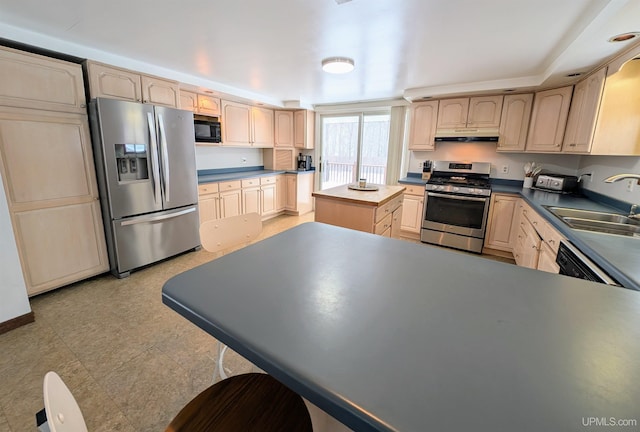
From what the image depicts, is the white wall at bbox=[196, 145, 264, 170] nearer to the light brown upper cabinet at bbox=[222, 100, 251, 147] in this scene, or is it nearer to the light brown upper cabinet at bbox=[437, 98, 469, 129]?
the light brown upper cabinet at bbox=[222, 100, 251, 147]

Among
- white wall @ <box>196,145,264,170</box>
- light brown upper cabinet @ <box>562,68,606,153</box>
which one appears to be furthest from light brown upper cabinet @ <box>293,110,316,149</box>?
light brown upper cabinet @ <box>562,68,606,153</box>

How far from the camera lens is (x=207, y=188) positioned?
3941 mm

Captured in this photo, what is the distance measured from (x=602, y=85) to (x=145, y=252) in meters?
4.77

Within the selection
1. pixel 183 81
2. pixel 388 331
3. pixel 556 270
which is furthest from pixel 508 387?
pixel 183 81

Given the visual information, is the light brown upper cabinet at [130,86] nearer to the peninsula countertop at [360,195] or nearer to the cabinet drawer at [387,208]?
the peninsula countertop at [360,195]

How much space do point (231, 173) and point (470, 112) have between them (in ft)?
13.1

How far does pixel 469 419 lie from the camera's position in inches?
17.8

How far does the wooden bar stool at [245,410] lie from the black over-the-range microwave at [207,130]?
3880 mm

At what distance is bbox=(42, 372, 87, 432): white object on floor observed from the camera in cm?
45

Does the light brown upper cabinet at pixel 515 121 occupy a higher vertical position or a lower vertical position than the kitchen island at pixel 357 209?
higher

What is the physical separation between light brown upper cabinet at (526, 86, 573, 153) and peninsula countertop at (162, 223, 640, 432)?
3.22 metres

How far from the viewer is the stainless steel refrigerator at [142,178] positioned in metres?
2.64

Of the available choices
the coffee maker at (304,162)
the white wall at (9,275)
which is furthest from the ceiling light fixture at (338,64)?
the coffee maker at (304,162)

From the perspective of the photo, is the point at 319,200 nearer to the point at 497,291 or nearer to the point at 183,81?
the point at 497,291
